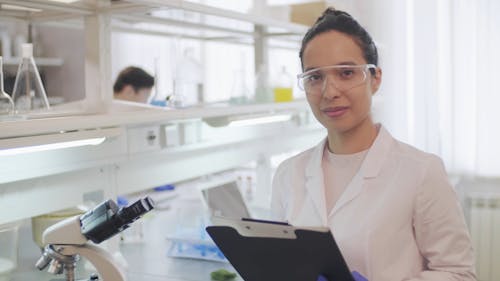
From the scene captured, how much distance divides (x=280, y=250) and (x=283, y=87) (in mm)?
1728

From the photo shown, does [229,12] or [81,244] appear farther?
[229,12]

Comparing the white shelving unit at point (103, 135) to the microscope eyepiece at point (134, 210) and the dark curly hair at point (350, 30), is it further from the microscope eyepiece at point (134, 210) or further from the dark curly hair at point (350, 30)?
the dark curly hair at point (350, 30)

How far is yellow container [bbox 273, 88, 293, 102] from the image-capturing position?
2656 millimetres

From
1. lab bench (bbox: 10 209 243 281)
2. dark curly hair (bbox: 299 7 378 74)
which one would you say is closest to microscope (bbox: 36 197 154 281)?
lab bench (bbox: 10 209 243 281)

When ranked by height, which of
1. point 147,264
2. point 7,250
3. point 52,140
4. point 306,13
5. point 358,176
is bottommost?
point 147,264

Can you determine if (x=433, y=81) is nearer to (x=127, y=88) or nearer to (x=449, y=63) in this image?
(x=449, y=63)

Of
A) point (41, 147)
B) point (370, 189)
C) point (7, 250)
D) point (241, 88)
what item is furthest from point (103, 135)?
point (241, 88)

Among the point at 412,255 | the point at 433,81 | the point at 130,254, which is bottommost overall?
the point at 130,254

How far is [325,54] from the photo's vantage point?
133 cm

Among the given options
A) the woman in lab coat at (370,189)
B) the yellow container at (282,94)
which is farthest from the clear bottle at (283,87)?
the woman in lab coat at (370,189)

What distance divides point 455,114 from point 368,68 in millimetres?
2161

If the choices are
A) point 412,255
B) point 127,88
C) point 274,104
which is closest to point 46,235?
point 412,255

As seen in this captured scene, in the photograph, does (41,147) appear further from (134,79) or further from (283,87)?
(134,79)

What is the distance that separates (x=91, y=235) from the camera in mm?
1115
